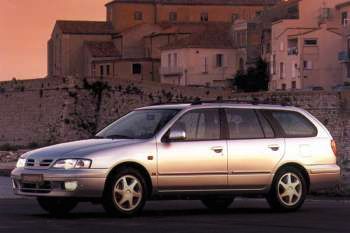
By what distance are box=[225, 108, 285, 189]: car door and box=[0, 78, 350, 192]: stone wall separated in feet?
129

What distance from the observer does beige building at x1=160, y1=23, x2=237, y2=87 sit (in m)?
102

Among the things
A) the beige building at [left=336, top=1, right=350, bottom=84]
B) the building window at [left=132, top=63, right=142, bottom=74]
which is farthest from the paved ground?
the building window at [left=132, top=63, right=142, bottom=74]

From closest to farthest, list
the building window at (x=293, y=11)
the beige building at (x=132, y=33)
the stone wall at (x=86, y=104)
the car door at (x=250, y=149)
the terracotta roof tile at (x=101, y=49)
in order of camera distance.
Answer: the car door at (x=250, y=149) < the stone wall at (x=86, y=104) < the building window at (x=293, y=11) < the beige building at (x=132, y=33) < the terracotta roof tile at (x=101, y=49)

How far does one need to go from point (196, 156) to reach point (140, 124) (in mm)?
869

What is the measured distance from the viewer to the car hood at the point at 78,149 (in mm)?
14242

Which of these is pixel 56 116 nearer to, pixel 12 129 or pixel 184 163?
pixel 12 129

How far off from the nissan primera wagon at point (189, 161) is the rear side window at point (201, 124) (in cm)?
1

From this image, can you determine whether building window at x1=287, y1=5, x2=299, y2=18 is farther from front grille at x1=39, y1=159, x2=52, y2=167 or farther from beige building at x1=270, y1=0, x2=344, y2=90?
front grille at x1=39, y1=159, x2=52, y2=167

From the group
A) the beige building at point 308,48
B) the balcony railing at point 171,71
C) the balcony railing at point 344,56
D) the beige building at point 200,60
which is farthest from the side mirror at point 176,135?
the balcony railing at point 171,71

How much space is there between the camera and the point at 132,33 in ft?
365

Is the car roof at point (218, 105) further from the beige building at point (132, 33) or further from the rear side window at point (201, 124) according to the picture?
the beige building at point (132, 33)

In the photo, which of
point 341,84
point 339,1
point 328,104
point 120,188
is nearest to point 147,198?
point 120,188

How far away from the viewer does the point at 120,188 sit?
1434cm

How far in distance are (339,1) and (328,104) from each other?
3456 centimetres
